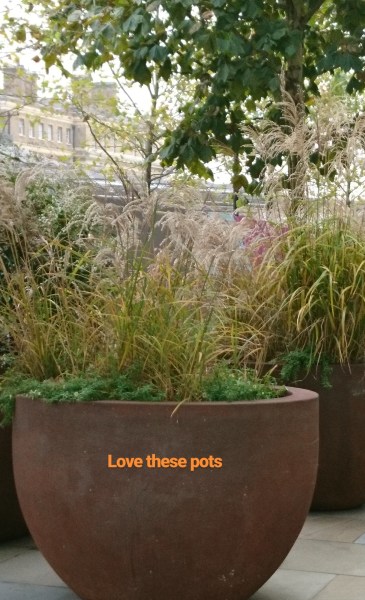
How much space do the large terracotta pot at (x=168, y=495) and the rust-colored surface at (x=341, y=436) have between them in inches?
70.1

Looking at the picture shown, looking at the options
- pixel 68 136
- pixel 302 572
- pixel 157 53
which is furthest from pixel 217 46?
pixel 68 136

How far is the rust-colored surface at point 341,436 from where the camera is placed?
237 inches

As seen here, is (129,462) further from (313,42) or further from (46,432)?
(313,42)

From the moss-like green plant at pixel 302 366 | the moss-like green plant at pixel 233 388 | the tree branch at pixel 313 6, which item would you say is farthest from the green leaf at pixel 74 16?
the moss-like green plant at pixel 233 388

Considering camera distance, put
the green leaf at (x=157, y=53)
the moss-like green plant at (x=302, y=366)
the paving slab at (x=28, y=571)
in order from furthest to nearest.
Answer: the green leaf at (x=157, y=53), the moss-like green plant at (x=302, y=366), the paving slab at (x=28, y=571)

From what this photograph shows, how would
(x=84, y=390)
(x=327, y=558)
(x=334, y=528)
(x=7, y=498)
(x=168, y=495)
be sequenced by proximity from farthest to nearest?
(x=334, y=528)
(x=7, y=498)
(x=327, y=558)
(x=84, y=390)
(x=168, y=495)

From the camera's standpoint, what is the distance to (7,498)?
17.4ft

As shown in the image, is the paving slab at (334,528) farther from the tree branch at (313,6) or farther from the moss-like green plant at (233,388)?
the tree branch at (313,6)

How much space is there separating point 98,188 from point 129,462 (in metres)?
1.90

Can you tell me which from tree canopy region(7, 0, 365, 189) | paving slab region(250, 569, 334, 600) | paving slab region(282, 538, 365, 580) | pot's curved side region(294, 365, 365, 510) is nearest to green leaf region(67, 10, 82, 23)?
tree canopy region(7, 0, 365, 189)

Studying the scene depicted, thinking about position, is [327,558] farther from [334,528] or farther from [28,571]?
[28,571]

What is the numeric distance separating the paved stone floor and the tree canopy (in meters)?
3.83

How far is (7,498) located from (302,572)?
1.45 metres

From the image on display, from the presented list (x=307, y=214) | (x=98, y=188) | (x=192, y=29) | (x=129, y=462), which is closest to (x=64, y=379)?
(x=129, y=462)
